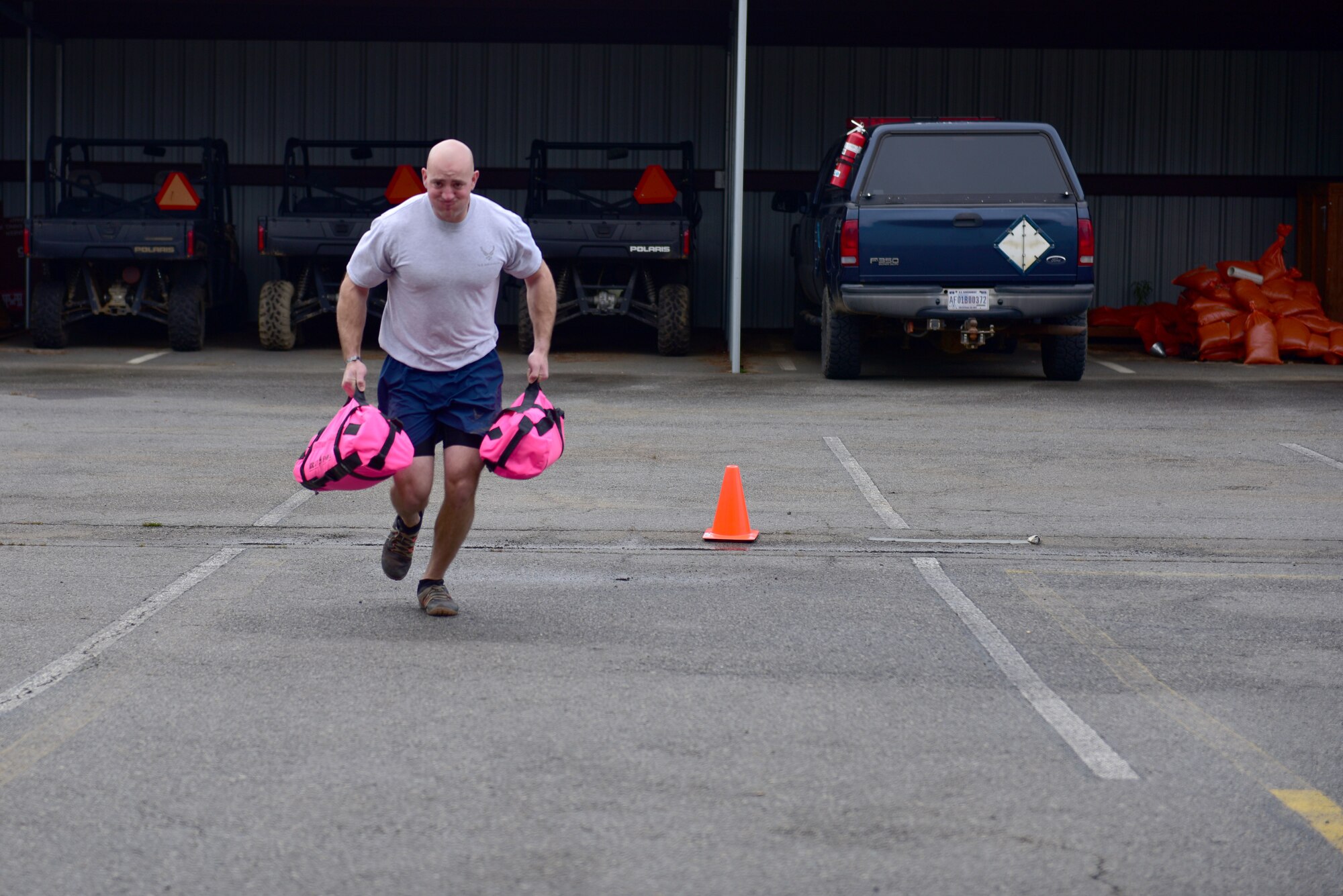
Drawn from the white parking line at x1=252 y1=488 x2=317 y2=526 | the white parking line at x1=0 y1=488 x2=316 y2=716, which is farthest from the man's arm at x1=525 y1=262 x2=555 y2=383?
the white parking line at x1=252 y1=488 x2=317 y2=526

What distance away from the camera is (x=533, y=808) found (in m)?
4.16

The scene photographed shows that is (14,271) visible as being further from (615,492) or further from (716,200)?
(615,492)

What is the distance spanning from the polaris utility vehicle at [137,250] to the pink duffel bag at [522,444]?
12007 millimetres

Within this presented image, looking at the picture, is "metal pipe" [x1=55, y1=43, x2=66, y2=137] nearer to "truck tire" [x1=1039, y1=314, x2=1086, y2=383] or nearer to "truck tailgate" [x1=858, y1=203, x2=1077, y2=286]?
"truck tailgate" [x1=858, y1=203, x2=1077, y2=286]

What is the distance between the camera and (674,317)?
17.2 meters

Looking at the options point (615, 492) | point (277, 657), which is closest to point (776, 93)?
point (615, 492)

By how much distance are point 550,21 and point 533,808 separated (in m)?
17.6

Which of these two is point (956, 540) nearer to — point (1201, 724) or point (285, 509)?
point (1201, 724)

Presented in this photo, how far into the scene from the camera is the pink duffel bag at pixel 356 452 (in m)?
5.84

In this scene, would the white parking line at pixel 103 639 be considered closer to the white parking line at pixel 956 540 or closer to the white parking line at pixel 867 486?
the white parking line at pixel 956 540

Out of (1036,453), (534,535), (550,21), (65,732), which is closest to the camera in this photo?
(65,732)

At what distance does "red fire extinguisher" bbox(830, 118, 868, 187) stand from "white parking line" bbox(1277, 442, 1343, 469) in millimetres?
4629

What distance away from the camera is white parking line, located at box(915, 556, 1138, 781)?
15.1 feet

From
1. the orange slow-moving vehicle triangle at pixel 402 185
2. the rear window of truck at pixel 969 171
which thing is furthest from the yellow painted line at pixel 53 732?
the orange slow-moving vehicle triangle at pixel 402 185
